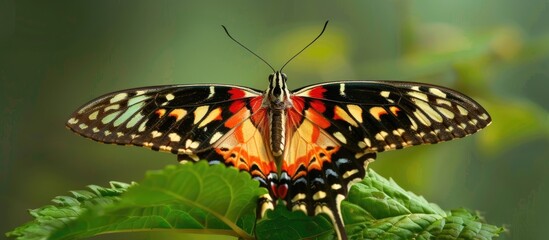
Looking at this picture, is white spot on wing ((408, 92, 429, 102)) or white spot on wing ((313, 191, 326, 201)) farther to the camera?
white spot on wing ((408, 92, 429, 102))

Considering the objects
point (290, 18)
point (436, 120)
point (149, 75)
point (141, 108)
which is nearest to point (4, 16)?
point (149, 75)

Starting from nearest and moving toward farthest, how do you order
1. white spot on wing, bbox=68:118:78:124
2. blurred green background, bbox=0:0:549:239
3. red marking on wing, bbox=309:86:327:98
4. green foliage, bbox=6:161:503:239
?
green foliage, bbox=6:161:503:239 < white spot on wing, bbox=68:118:78:124 < red marking on wing, bbox=309:86:327:98 < blurred green background, bbox=0:0:549:239

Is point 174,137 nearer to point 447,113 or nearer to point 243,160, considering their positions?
point 243,160

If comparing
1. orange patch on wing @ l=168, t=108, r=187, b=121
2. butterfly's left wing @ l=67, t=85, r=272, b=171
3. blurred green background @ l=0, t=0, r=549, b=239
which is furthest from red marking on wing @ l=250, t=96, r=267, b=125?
blurred green background @ l=0, t=0, r=549, b=239

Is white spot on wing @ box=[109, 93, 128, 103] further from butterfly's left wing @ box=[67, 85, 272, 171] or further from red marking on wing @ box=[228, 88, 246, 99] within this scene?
red marking on wing @ box=[228, 88, 246, 99]

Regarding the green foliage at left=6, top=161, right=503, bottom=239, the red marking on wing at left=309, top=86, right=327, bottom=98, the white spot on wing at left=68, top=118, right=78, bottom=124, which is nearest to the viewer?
the green foliage at left=6, top=161, right=503, bottom=239

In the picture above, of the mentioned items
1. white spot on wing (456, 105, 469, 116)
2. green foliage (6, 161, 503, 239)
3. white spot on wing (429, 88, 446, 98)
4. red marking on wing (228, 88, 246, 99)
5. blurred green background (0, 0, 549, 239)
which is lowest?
green foliage (6, 161, 503, 239)
